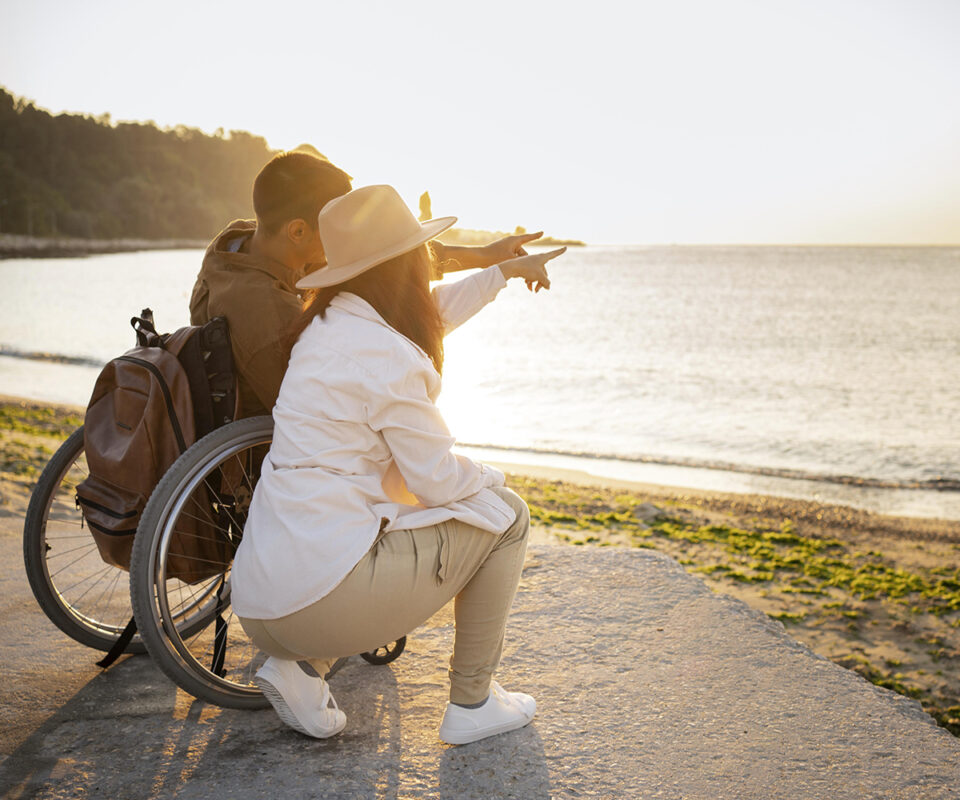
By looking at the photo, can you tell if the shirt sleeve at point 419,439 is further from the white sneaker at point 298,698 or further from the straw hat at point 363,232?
the white sneaker at point 298,698

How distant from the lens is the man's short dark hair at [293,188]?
2.38 metres

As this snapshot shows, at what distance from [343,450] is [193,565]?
774mm

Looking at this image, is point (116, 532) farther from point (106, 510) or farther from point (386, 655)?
point (386, 655)

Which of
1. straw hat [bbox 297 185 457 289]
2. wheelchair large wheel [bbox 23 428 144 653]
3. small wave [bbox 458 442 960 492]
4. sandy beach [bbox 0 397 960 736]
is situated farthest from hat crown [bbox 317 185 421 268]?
small wave [bbox 458 442 960 492]

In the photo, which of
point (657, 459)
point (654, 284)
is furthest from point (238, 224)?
point (654, 284)

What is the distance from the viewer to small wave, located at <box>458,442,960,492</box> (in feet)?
33.2

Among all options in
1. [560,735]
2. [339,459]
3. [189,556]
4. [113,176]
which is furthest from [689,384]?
[113,176]

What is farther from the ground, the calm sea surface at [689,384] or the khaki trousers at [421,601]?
the khaki trousers at [421,601]

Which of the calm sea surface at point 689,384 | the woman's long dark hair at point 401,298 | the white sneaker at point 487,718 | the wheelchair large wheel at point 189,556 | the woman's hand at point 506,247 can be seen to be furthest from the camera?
the calm sea surface at point 689,384

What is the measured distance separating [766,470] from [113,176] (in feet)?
357

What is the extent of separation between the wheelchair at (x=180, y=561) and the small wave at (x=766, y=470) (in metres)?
8.36

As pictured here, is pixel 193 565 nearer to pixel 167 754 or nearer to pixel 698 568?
pixel 167 754

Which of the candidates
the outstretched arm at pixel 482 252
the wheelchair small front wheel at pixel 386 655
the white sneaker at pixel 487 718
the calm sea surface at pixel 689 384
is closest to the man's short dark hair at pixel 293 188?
the outstretched arm at pixel 482 252

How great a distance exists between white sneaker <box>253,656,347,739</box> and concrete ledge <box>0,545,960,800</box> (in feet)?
0.20
